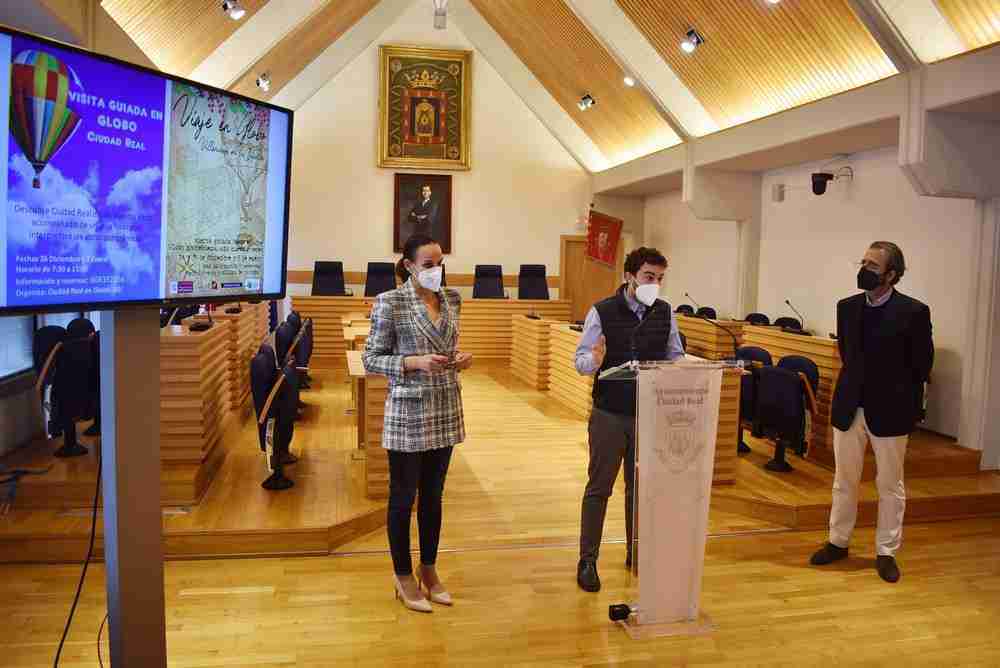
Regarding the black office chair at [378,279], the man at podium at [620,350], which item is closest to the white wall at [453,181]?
the black office chair at [378,279]

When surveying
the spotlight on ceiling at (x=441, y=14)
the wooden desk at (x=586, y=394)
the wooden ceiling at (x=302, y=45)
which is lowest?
the wooden desk at (x=586, y=394)

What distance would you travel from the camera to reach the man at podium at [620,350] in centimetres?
321

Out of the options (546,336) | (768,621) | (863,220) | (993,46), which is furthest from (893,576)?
(546,336)

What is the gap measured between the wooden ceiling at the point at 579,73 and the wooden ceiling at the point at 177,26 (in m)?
3.71

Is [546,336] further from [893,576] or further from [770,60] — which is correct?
[893,576]

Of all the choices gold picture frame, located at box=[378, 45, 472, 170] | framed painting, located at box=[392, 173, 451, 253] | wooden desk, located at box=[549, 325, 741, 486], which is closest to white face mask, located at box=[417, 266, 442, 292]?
wooden desk, located at box=[549, 325, 741, 486]

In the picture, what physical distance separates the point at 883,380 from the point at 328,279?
29.9 feet

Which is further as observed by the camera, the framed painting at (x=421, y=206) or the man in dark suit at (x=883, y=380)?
the framed painting at (x=421, y=206)

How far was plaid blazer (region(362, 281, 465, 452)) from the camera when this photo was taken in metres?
2.96

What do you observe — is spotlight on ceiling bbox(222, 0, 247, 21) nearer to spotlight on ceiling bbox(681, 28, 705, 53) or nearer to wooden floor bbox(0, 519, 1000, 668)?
spotlight on ceiling bbox(681, 28, 705, 53)

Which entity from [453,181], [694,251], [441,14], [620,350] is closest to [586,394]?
[620,350]

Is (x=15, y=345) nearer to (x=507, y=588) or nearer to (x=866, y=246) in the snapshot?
(x=507, y=588)

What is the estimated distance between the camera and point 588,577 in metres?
3.45

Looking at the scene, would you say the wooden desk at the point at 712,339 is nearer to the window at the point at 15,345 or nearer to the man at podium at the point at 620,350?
the man at podium at the point at 620,350
